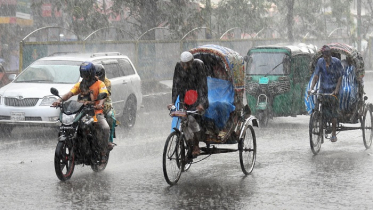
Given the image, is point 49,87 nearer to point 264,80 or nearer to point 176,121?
point 264,80

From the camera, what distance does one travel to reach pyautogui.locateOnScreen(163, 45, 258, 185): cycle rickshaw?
9.28 meters

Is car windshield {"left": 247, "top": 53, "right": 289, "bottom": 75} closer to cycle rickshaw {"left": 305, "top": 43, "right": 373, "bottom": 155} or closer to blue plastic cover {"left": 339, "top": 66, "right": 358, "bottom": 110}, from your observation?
cycle rickshaw {"left": 305, "top": 43, "right": 373, "bottom": 155}

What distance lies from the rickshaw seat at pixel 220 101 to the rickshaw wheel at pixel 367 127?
11.4 feet

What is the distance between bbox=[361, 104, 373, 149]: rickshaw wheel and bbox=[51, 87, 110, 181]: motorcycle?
5.04 meters

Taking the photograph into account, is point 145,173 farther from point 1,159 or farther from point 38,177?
point 1,159

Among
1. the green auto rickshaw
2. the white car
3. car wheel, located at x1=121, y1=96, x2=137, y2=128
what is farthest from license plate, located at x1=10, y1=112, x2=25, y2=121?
the green auto rickshaw

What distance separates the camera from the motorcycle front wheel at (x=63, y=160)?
29.5 feet

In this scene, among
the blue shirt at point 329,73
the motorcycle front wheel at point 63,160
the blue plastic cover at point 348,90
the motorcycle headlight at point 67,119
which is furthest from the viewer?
the blue plastic cover at point 348,90

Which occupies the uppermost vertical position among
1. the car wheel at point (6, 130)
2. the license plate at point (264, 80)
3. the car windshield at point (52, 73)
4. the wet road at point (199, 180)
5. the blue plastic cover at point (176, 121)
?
the car windshield at point (52, 73)

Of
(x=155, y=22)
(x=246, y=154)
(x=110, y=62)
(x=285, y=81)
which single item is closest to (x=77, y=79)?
(x=110, y=62)

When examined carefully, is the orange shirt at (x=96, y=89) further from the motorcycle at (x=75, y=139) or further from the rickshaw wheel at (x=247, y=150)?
the rickshaw wheel at (x=247, y=150)

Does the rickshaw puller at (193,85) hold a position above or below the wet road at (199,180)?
above

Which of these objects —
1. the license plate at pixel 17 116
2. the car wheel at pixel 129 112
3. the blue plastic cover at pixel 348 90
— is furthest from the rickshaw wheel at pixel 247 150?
the car wheel at pixel 129 112

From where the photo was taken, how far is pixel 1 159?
11.4 m
